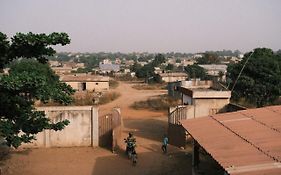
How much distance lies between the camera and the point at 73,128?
56.1 feet

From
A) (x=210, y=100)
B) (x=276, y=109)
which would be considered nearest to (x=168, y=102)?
(x=210, y=100)

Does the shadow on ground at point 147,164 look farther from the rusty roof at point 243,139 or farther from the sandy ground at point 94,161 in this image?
the rusty roof at point 243,139

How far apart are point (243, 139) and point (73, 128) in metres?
10.3

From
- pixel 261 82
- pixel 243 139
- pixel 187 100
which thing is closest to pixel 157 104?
pixel 261 82

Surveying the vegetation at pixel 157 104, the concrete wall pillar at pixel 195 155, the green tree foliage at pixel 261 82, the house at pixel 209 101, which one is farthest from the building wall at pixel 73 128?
the green tree foliage at pixel 261 82

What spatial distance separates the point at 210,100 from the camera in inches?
765

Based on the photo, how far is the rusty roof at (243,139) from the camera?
22.0 feet

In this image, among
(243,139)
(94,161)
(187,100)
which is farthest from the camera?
(187,100)

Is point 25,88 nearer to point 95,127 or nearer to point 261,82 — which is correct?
point 95,127

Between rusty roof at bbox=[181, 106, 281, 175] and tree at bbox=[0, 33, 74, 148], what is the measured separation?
374cm

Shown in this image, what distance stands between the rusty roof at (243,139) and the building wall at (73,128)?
6.75 m

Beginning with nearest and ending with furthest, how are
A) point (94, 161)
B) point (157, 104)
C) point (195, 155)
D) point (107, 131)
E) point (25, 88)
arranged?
point (25, 88) < point (195, 155) < point (94, 161) < point (107, 131) < point (157, 104)

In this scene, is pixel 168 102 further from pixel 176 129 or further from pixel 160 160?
pixel 160 160

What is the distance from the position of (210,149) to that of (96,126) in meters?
9.82
